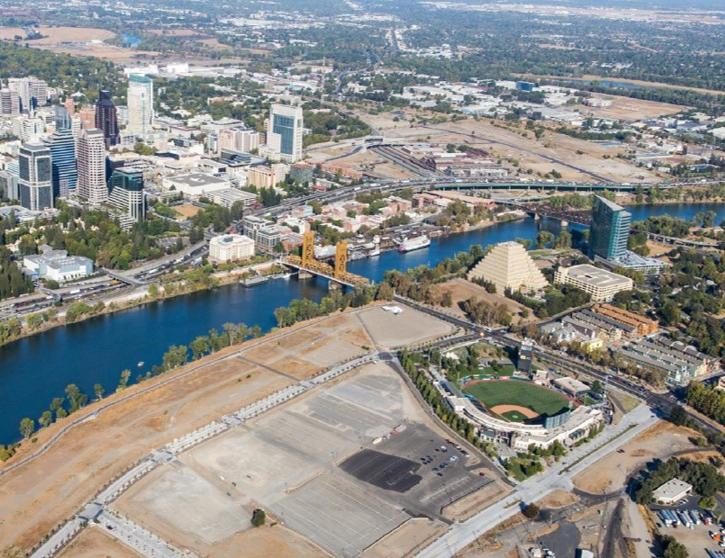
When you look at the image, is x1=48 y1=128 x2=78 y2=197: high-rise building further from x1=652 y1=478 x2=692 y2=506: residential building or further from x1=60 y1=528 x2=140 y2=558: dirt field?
x1=652 y1=478 x2=692 y2=506: residential building

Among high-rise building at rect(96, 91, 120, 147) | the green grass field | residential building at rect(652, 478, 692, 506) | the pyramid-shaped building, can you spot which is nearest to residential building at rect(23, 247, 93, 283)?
the pyramid-shaped building

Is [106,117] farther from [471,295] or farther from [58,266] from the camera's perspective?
[471,295]

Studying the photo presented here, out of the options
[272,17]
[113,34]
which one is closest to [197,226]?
[113,34]

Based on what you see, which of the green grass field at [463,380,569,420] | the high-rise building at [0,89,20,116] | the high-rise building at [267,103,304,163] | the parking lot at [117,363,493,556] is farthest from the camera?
the high-rise building at [0,89,20,116]

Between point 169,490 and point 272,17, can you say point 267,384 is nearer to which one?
point 169,490

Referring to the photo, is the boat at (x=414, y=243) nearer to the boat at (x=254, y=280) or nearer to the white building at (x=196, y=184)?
the boat at (x=254, y=280)

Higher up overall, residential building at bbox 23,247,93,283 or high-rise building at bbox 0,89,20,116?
high-rise building at bbox 0,89,20,116

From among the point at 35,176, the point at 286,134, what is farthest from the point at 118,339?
the point at 286,134
